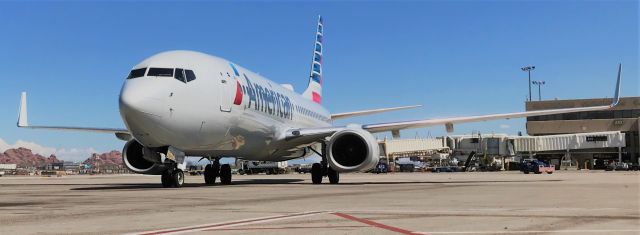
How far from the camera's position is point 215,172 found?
22.9 meters

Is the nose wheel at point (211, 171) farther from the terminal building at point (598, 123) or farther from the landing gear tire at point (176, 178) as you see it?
the terminal building at point (598, 123)

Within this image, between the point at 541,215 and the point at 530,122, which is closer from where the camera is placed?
the point at 541,215

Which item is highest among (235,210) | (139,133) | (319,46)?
(319,46)

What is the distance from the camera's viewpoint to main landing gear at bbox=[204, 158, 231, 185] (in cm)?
2278

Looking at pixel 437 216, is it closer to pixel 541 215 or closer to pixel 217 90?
pixel 541 215

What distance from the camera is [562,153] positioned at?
88.3 m

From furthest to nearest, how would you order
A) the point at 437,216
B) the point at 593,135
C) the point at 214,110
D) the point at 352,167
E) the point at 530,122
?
the point at 530,122
the point at 593,135
the point at 352,167
the point at 214,110
the point at 437,216

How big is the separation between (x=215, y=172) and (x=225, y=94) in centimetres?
561

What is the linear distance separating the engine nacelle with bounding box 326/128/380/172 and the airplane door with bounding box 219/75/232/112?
399 centimetres

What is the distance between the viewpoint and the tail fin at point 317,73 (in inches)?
1391

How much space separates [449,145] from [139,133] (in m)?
89.9

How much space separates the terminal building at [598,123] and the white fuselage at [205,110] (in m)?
76.8

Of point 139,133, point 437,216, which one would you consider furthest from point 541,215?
point 139,133

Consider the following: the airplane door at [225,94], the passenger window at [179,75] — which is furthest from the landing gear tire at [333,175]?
Result: the passenger window at [179,75]
